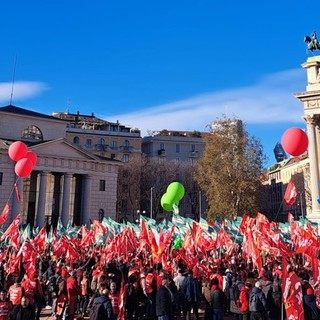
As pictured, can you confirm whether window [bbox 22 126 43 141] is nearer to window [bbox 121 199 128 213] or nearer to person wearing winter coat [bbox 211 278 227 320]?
window [bbox 121 199 128 213]

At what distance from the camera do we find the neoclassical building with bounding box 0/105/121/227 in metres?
46.4

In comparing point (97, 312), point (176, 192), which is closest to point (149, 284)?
point (97, 312)

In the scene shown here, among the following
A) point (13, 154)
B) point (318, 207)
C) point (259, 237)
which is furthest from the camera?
point (318, 207)

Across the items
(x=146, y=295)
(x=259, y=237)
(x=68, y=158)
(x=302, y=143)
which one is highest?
(x=68, y=158)

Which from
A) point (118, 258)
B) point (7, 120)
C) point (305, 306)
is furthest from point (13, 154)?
point (7, 120)

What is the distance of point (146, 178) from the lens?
207ft

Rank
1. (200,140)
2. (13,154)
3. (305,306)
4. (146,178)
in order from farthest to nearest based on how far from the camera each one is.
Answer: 1. (200,140)
2. (146,178)
3. (13,154)
4. (305,306)

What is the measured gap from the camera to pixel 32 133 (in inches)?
2112

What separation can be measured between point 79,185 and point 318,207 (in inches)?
1160

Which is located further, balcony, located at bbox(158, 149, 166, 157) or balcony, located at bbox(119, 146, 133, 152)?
balcony, located at bbox(158, 149, 166, 157)

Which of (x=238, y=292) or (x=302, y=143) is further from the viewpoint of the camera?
(x=302, y=143)

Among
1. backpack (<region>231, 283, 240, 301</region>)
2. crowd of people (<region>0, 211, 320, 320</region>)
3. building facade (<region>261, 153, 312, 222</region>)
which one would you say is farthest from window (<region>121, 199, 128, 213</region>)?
backpack (<region>231, 283, 240, 301</region>)

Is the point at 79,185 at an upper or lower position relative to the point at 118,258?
upper

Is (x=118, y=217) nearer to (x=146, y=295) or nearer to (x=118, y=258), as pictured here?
(x=118, y=258)
